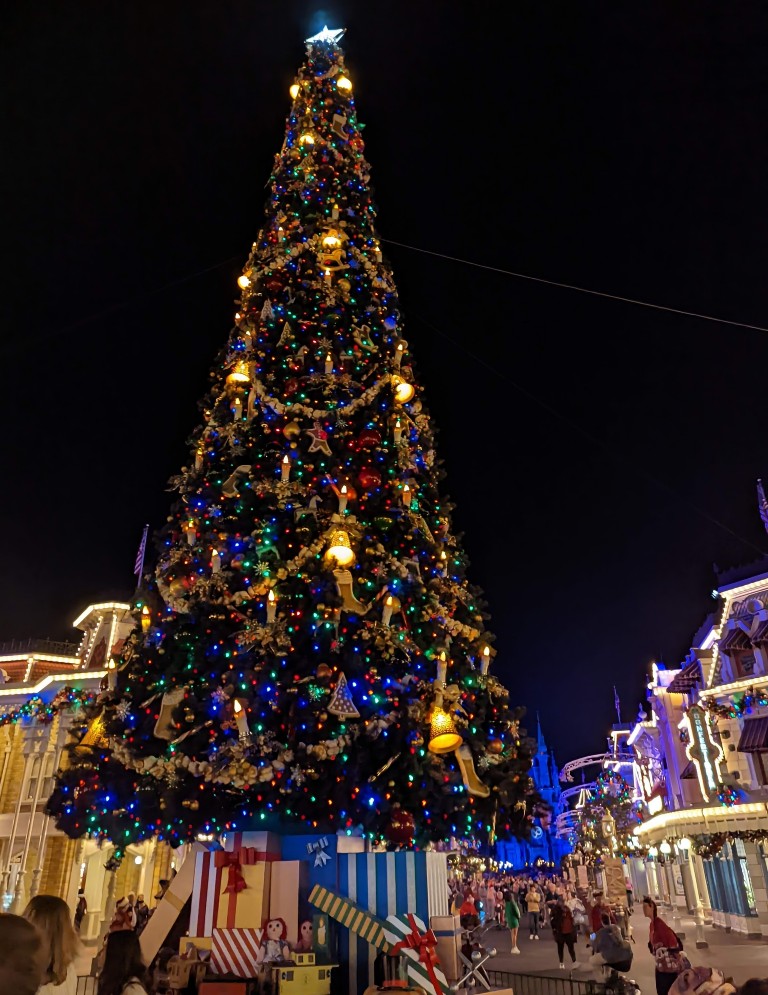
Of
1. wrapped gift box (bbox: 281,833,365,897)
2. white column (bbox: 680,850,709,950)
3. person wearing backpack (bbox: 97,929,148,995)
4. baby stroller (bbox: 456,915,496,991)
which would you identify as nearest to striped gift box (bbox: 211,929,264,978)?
wrapped gift box (bbox: 281,833,365,897)

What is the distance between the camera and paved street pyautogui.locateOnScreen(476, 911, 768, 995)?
11.9 m

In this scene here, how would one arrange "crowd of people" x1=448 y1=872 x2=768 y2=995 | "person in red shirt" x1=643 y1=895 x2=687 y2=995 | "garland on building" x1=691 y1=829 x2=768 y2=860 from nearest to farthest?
"crowd of people" x1=448 y1=872 x2=768 y2=995 → "person in red shirt" x1=643 y1=895 x2=687 y2=995 → "garland on building" x1=691 y1=829 x2=768 y2=860

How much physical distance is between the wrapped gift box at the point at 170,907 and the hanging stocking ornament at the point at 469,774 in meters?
3.07

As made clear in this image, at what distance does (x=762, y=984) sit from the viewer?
116 inches

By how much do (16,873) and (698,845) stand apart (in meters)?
25.3

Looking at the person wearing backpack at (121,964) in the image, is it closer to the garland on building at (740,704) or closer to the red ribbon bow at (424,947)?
the red ribbon bow at (424,947)

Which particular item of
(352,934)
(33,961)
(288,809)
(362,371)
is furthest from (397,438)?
(33,961)

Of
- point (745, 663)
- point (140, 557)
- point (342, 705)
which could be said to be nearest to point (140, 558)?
point (140, 557)

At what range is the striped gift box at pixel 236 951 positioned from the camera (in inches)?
257

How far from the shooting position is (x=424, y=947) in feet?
19.4

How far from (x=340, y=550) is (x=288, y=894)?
12.4ft

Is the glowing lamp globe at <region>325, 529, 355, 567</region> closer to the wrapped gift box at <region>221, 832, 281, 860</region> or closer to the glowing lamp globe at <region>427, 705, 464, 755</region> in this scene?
the glowing lamp globe at <region>427, 705, 464, 755</region>

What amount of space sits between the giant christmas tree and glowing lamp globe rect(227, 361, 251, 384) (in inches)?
1.7

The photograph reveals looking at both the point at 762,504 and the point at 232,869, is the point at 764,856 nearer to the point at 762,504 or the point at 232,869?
the point at 762,504
